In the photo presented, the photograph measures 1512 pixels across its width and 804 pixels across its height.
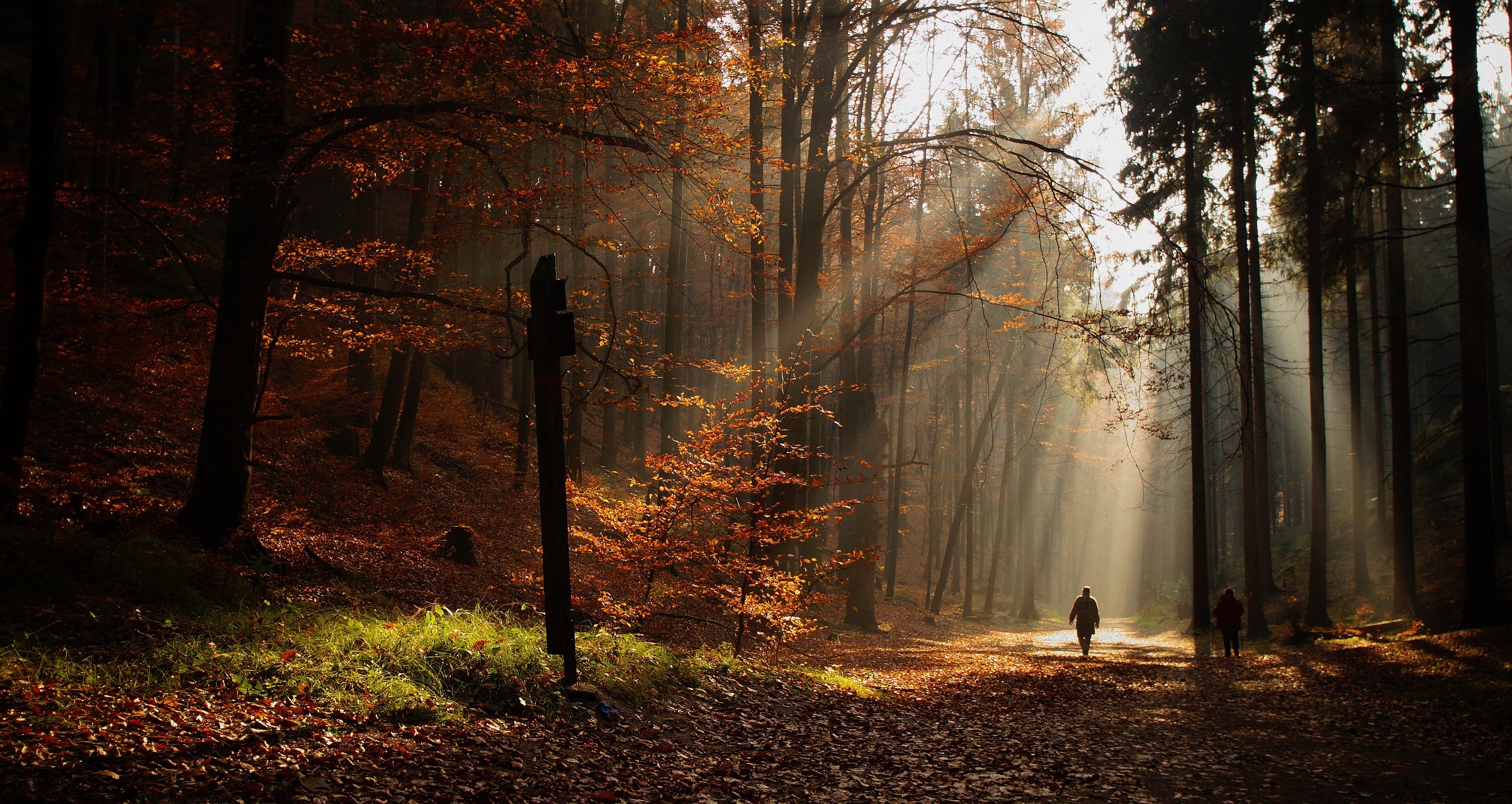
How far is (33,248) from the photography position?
23.3ft

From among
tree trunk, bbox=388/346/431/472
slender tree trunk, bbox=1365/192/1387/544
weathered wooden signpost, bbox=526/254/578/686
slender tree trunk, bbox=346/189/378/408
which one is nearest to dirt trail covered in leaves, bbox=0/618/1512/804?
weathered wooden signpost, bbox=526/254/578/686

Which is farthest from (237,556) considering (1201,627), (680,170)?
(1201,627)

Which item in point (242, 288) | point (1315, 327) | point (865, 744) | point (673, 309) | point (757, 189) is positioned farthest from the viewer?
point (673, 309)

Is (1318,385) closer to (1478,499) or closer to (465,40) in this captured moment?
(1478,499)

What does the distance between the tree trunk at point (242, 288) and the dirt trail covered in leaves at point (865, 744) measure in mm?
5030

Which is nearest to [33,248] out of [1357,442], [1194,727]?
[1194,727]

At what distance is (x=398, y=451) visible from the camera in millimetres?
16625

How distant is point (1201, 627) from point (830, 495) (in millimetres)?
11116

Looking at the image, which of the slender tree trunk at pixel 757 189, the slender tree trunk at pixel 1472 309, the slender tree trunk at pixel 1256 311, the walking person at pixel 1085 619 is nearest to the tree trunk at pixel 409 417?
the slender tree trunk at pixel 757 189

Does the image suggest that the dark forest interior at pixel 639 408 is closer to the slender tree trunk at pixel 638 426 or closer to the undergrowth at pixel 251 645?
the undergrowth at pixel 251 645

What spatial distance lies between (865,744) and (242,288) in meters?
8.00

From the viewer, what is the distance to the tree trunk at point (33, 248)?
278 inches

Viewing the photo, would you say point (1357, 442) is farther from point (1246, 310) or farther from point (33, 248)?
point (33, 248)

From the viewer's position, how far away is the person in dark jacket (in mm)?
14172
